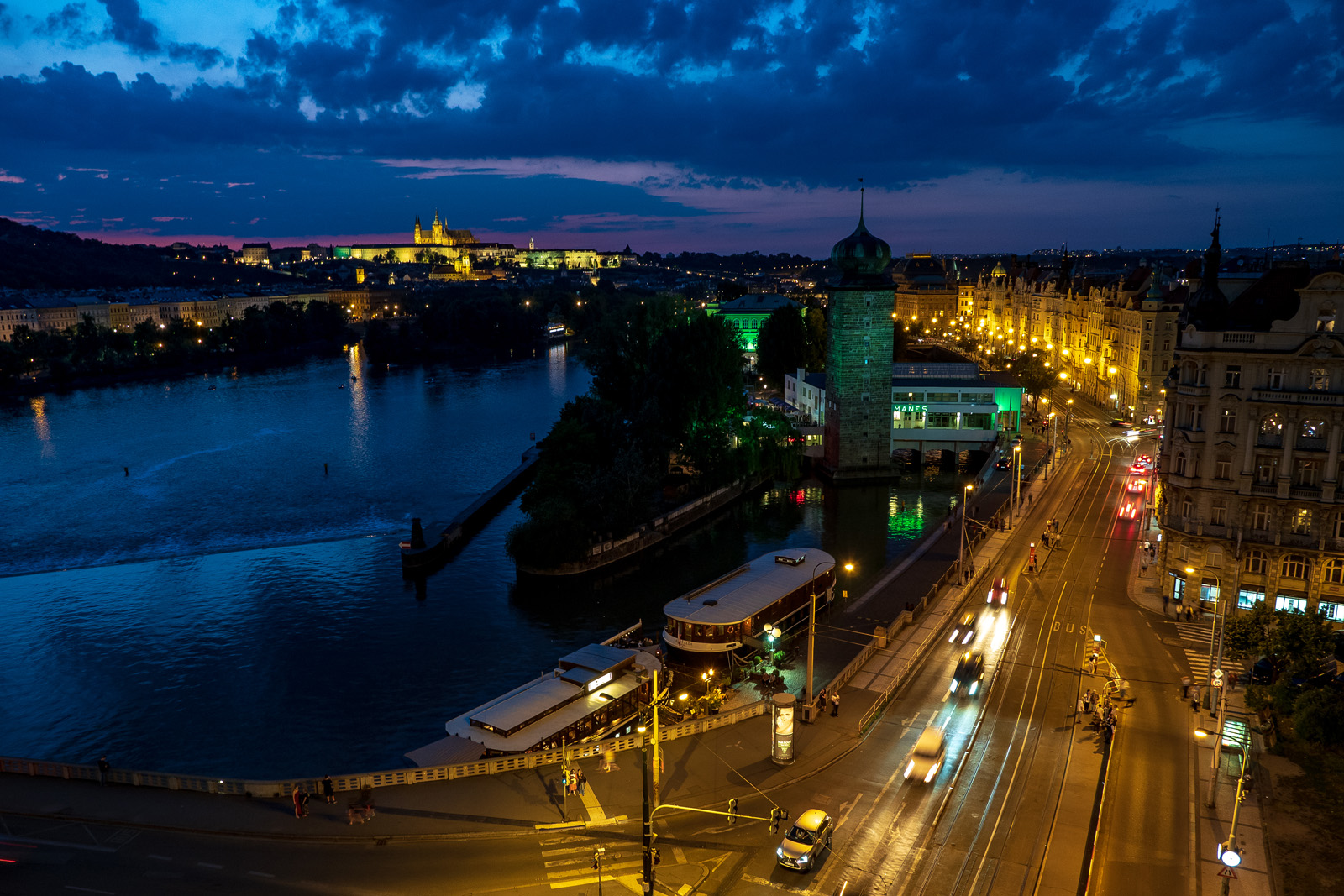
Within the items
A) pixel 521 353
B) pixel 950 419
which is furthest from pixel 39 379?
pixel 950 419

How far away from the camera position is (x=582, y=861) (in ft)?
75.8

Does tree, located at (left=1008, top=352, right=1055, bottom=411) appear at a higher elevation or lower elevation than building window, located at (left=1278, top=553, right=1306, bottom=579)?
higher

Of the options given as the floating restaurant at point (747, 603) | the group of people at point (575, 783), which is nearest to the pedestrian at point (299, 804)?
the group of people at point (575, 783)

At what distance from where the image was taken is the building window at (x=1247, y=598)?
4072cm

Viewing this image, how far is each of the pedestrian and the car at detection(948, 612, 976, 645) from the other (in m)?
27.1

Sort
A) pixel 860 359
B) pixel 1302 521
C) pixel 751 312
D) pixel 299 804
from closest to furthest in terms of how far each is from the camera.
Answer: pixel 299 804, pixel 1302 521, pixel 860 359, pixel 751 312

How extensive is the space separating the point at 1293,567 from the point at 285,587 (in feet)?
176

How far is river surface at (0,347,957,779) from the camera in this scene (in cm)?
3666

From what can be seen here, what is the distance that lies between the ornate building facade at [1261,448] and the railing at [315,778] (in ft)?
95.4

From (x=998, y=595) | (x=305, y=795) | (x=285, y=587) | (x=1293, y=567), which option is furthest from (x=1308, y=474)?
(x=285, y=587)

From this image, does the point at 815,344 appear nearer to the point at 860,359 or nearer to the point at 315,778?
the point at 860,359

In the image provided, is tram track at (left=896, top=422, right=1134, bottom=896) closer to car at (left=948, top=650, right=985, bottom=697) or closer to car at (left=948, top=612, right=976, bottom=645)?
car at (left=948, top=650, right=985, bottom=697)

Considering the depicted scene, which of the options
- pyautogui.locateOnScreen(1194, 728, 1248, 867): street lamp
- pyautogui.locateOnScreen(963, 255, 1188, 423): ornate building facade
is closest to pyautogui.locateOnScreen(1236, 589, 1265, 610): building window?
pyautogui.locateOnScreen(1194, 728, 1248, 867): street lamp

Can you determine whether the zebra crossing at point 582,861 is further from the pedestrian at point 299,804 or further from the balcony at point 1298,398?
the balcony at point 1298,398
